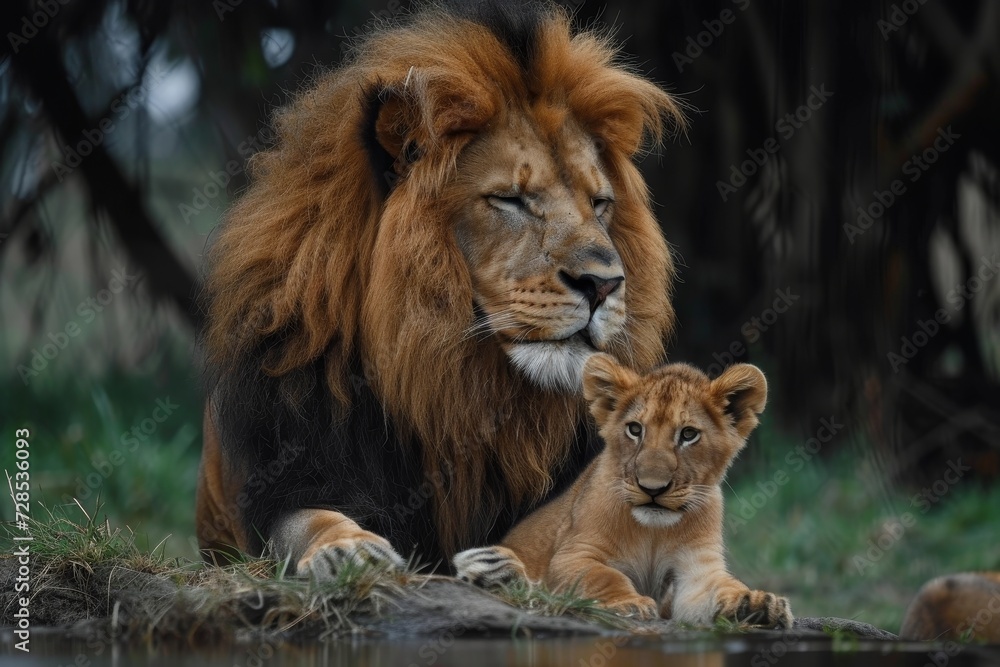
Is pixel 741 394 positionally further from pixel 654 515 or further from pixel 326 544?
pixel 326 544

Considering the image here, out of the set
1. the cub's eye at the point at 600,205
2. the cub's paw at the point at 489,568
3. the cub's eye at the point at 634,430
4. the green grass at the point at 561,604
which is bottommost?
the green grass at the point at 561,604

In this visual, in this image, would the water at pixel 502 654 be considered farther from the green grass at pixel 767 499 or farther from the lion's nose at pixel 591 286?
the green grass at pixel 767 499

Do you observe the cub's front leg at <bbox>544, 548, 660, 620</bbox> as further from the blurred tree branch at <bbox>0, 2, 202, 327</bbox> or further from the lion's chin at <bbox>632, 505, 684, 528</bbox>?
the blurred tree branch at <bbox>0, 2, 202, 327</bbox>

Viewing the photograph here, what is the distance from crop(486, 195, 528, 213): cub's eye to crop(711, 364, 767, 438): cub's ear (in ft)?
2.43

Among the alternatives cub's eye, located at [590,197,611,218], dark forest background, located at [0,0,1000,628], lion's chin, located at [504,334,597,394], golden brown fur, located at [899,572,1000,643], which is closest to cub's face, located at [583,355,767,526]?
lion's chin, located at [504,334,597,394]

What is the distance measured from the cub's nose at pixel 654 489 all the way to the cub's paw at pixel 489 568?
0.40 metres

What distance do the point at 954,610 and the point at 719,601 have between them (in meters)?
1.16

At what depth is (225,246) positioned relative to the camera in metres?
4.29

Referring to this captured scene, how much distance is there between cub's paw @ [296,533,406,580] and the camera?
11.4ft

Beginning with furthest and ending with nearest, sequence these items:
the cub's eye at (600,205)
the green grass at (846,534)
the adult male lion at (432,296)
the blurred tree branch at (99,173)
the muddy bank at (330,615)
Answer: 1. the blurred tree branch at (99,173)
2. the green grass at (846,534)
3. the cub's eye at (600,205)
4. the adult male lion at (432,296)
5. the muddy bank at (330,615)

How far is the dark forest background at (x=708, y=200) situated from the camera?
676 centimetres

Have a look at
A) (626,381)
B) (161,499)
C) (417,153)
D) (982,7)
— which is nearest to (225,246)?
(417,153)

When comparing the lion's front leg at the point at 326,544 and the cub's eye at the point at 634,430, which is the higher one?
the lion's front leg at the point at 326,544

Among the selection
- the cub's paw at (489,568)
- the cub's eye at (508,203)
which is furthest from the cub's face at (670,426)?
the cub's eye at (508,203)
